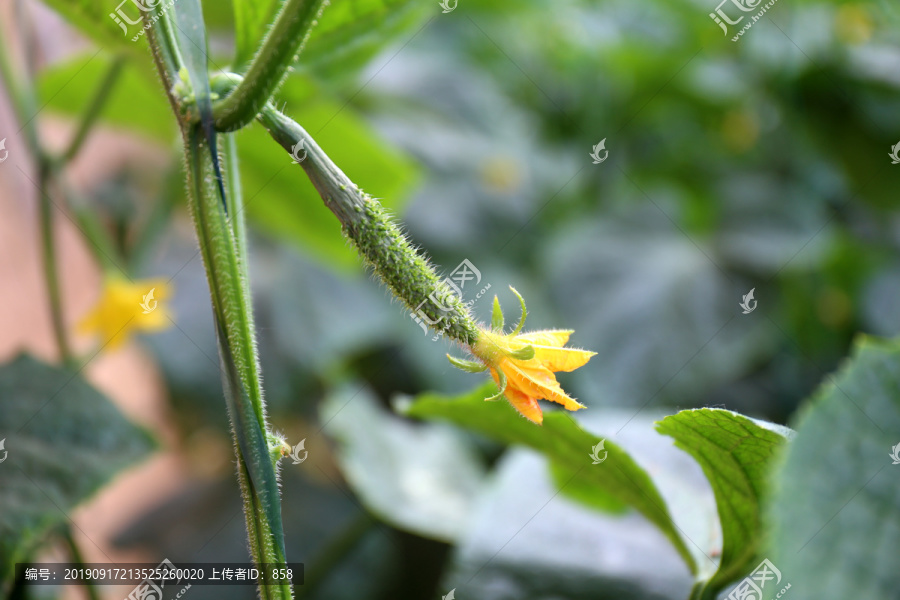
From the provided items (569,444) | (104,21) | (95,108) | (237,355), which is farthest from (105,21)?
(569,444)

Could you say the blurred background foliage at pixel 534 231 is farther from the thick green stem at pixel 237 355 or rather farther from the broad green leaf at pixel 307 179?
the thick green stem at pixel 237 355

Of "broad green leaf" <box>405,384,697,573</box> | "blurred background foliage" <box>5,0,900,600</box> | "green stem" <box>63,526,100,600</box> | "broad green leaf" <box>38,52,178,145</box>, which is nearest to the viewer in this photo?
"broad green leaf" <box>405,384,697,573</box>

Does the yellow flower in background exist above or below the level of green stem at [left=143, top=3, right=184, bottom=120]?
below

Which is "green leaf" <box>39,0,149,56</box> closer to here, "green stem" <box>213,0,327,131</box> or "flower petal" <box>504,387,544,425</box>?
"green stem" <box>213,0,327,131</box>

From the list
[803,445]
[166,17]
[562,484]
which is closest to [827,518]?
[803,445]

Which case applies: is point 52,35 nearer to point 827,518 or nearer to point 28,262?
point 28,262

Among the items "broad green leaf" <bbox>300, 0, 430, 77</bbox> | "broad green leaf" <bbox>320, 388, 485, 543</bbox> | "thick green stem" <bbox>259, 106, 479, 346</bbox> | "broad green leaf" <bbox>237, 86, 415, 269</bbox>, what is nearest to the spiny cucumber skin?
"thick green stem" <bbox>259, 106, 479, 346</bbox>
